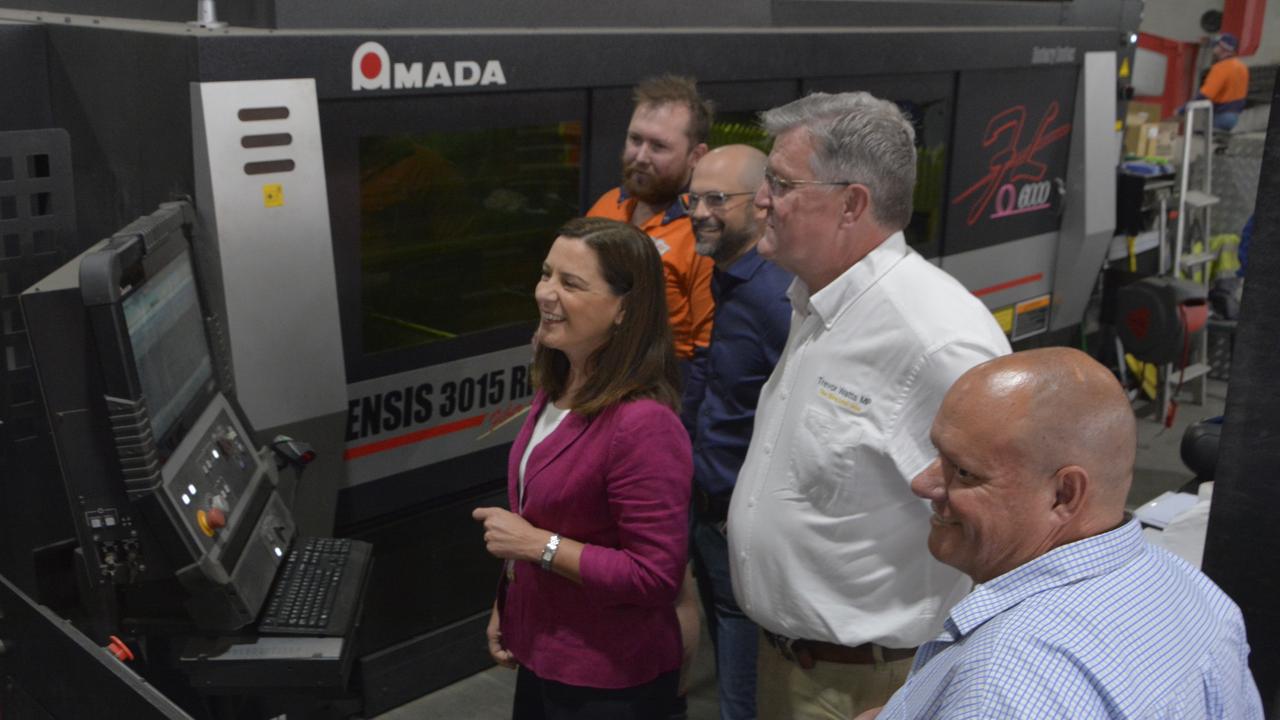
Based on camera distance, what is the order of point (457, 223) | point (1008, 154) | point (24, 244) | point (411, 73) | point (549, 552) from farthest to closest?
point (1008, 154)
point (457, 223)
point (411, 73)
point (24, 244)
point (549, 552)

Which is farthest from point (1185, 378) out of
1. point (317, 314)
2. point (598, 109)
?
point (317, 314)

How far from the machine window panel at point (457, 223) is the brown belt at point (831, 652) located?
1.38 meters

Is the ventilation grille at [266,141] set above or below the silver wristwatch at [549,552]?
Answer: above

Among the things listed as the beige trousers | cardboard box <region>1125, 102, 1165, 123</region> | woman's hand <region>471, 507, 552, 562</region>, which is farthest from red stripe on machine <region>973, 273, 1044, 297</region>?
woman's hand <region>471, 507, 552, 562</region>

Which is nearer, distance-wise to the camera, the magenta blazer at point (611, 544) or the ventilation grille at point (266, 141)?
the magenta blazer at point (611, 544)

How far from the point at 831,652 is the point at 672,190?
56.1 inches

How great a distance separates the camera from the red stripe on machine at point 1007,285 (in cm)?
484

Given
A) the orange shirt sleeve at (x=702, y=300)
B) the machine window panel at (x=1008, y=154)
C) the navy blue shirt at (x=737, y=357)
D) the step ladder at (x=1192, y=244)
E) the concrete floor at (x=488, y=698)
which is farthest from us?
the step ladder at (x=1192, y=244)

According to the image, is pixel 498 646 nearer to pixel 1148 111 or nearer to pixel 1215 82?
pixel 1148 111

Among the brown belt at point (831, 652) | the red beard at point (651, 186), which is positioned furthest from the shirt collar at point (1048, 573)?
the red beard at point (651, 186)

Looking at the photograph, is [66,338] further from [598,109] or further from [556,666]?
[598,109]

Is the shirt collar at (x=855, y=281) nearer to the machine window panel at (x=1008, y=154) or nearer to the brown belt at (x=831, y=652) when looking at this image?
the brown belt at (x=831, y=652)

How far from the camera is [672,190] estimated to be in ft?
10.1

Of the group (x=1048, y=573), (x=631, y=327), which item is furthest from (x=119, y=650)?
(x=1048, y=573)
